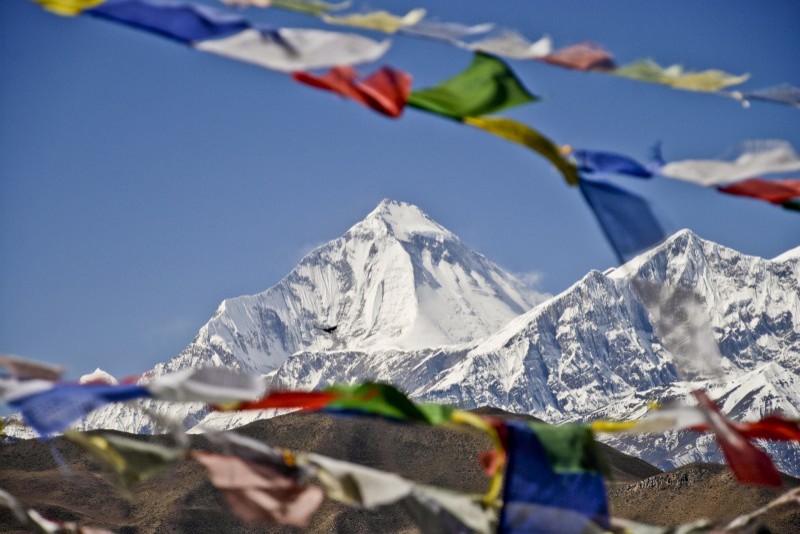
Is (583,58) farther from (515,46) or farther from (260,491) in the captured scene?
(260,491)

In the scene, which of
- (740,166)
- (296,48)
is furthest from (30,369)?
(740,166)

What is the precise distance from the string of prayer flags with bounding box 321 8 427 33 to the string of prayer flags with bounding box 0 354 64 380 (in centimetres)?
209

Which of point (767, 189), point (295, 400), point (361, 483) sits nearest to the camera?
point (361, 483)

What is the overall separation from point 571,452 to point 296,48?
7.34 ft

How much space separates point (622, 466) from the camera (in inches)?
3123

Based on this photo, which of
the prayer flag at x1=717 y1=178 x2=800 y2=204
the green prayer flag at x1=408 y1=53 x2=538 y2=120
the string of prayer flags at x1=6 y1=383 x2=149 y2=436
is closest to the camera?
the string of prayer flags at x1=6 y1=383 x2=149 y2=436

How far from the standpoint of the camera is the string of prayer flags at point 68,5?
5891 millimetres

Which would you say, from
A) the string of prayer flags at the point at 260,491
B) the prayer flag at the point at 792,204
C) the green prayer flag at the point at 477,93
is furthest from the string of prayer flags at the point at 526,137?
the string of prayer flags at the point at 260,491

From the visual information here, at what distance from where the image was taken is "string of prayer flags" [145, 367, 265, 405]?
Result: 546 cm

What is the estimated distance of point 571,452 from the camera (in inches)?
232

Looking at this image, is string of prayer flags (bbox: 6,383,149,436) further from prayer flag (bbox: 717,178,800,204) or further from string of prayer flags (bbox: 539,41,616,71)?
prayer flag (bbox: 717,178,800,204)

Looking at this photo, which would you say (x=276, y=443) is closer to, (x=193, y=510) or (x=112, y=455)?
(x=193, y=510)

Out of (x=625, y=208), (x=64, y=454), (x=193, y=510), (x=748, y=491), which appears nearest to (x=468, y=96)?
(x=625, y=208)

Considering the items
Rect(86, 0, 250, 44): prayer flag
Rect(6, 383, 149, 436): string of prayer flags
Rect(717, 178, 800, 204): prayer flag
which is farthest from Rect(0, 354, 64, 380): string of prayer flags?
Rect(717, 178, 800, 204): prayer flag
